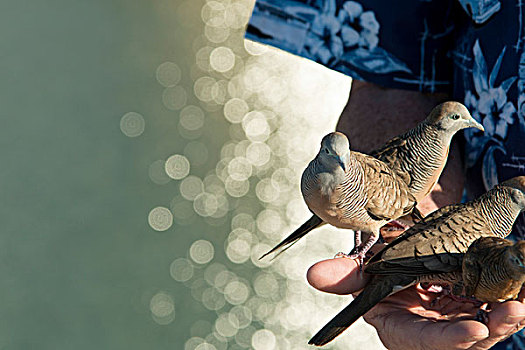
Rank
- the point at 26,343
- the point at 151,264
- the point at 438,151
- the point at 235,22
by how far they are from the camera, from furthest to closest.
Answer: the point at 235,22, the point at 151,264, the point at 26,343, the point at 438,151

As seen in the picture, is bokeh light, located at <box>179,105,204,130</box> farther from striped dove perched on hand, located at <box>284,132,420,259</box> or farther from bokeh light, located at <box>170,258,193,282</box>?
striped dove perched on hand, located at <box>284,132,420,259</box>

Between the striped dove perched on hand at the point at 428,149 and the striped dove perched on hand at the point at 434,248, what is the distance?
0.07 meters

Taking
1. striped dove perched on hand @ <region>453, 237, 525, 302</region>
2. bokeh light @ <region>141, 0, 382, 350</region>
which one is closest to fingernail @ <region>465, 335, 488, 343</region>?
striped dove perched on hand @ <region>453, 237, 525, 302</region>

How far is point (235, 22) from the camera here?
3814 mm

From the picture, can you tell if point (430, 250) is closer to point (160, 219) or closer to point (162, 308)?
point (162, 308)

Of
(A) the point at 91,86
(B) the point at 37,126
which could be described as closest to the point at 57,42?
(A) the point at 91,86

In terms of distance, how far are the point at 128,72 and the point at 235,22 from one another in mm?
855

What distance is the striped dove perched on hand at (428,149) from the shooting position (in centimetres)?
101

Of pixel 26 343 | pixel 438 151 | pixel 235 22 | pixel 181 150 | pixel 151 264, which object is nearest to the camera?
pixel 438 151

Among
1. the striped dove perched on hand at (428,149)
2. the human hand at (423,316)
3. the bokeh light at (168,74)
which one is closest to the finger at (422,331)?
the human hand at (423,316)

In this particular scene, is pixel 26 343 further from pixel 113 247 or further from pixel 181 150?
pixel 181 150

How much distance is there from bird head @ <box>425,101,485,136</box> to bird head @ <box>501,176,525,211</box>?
0.35 feet

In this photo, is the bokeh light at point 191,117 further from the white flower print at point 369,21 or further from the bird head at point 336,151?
the bird head at point 336,151

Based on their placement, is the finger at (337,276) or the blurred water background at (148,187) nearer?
the finger at (337,276)
